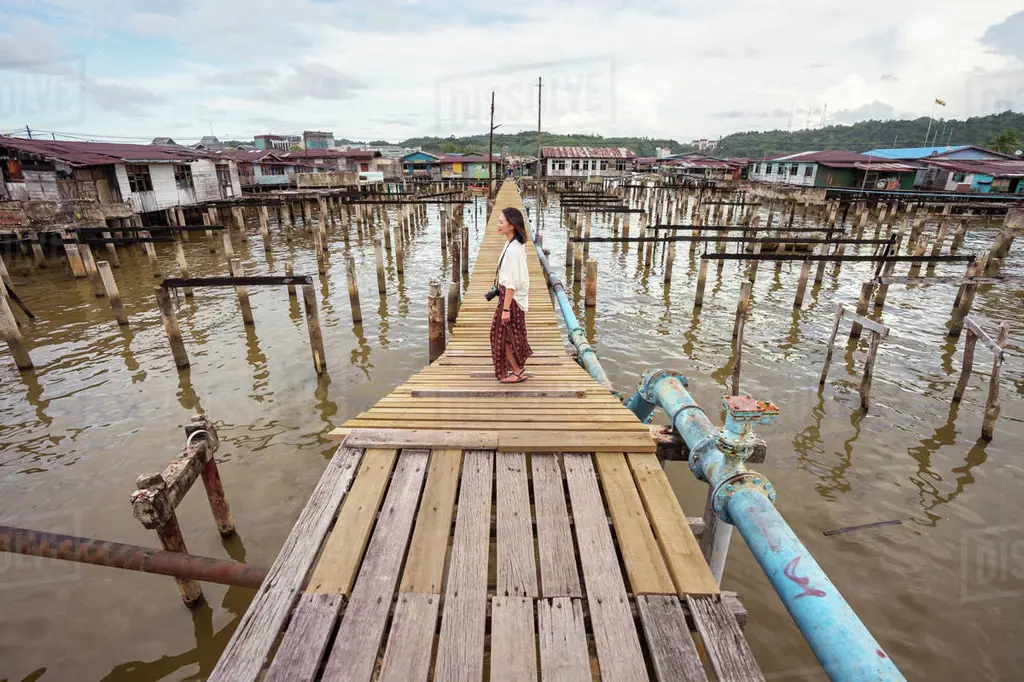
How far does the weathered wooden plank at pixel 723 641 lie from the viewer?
2.06 m

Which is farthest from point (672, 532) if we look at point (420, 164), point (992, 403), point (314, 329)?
point (420, 164)

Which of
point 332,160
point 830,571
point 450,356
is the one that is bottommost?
point 830,571

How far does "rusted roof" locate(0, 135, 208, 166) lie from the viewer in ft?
62.1

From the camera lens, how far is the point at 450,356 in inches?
264

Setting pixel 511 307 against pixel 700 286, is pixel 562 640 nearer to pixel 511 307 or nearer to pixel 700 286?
pixel 511 307

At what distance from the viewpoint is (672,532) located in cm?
289

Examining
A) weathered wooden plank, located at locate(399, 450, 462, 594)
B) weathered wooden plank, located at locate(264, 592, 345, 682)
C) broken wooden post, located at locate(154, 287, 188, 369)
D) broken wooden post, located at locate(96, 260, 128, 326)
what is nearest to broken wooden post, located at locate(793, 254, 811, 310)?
weathered wooden plank, located at locate(399, 450, 462, 594)

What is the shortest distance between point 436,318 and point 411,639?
6.52 m

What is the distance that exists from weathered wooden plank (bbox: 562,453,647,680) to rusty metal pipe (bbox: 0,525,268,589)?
2193 millimetres

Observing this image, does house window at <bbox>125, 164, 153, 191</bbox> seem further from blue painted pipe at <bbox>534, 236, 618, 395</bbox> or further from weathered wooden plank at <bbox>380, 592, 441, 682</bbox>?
weathered wooden plank at <bbox>380, 592, 441, 682</bbox>

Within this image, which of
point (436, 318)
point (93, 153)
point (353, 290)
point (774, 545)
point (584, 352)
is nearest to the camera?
point (774, 545)

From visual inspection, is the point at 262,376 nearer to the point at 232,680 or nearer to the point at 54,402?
the point at 54,402

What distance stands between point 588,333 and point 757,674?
1096cm

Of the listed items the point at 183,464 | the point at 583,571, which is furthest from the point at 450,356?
the point at 583,571
